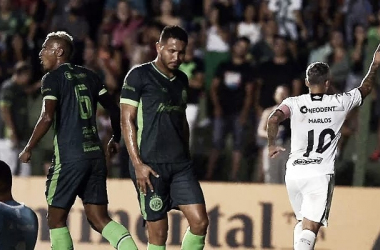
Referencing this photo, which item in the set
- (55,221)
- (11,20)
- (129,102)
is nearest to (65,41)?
(129,102)

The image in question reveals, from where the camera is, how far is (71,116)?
9117 mm

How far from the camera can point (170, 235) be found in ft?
40.0

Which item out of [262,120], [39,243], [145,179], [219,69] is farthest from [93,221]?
[219,69]

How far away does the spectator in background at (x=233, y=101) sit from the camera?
43.8ft

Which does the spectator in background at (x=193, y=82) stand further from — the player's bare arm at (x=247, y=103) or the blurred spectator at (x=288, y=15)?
the blurred spectator at (x=288, y=15)

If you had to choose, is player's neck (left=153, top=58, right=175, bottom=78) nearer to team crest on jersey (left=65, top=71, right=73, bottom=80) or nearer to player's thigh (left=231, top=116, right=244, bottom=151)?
team crest on jersey (left=65, top=71, right=73, bottom=80)

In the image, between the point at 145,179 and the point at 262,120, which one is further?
the point at 262,120

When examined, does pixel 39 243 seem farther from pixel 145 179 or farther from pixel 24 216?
pixel 24 216

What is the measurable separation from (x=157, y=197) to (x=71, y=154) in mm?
897

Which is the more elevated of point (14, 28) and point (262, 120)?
point (14, 28)

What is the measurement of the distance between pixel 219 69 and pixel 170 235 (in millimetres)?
2978

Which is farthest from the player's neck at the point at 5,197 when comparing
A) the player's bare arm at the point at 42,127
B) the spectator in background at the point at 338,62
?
the spectator in background at the point at 338,62

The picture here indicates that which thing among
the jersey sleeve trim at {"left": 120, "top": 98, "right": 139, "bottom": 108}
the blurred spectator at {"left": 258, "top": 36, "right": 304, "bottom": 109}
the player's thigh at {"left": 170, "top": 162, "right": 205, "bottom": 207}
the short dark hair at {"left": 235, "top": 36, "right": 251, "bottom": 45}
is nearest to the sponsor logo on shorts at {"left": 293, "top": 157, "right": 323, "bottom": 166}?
the player's thigh at {"left": 170, "top": 162, "right": 205, "bottom": 207}

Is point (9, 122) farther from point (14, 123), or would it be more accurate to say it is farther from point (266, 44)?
point (266, 44)
